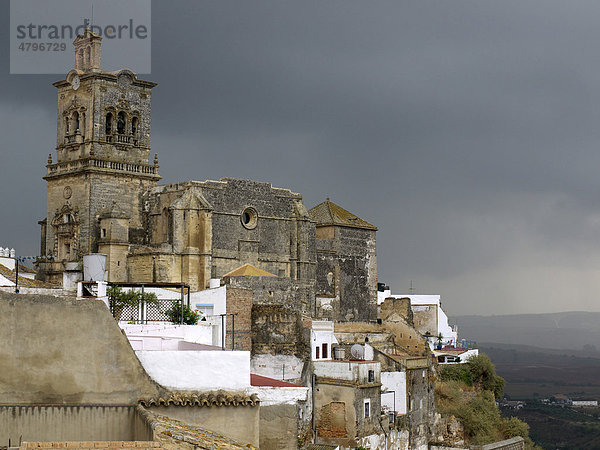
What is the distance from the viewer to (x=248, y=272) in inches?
2121

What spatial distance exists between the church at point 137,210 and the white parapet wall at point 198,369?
114 ft

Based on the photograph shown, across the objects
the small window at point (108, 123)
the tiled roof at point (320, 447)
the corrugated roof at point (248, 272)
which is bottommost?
the tiled roof at point (320, 447)

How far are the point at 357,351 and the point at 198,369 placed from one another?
29638 millimetres

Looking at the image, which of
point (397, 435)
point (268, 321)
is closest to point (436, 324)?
point (397, 435)

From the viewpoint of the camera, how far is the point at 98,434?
1781 cm

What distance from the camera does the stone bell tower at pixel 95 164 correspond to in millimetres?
55656

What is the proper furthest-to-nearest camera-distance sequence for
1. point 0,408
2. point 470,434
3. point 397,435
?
point 470,434
point 397,435
point 0,408

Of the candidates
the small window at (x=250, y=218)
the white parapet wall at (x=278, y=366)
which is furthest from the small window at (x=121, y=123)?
the white parapet wall at (x=278, y=366)

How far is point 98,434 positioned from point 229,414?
2392 mm

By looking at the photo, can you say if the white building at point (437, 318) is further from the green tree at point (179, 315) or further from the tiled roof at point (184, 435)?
the tiled roof at point (184, 435)

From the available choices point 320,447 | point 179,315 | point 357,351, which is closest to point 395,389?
point 357,351

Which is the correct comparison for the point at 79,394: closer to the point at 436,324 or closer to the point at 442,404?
the point at 442,404

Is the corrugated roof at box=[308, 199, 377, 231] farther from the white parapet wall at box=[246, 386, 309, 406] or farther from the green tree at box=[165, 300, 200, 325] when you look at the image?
the white parapet wall at box=[246, 386, 309, 406]

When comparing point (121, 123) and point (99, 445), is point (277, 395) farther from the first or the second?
point (121, 123)
